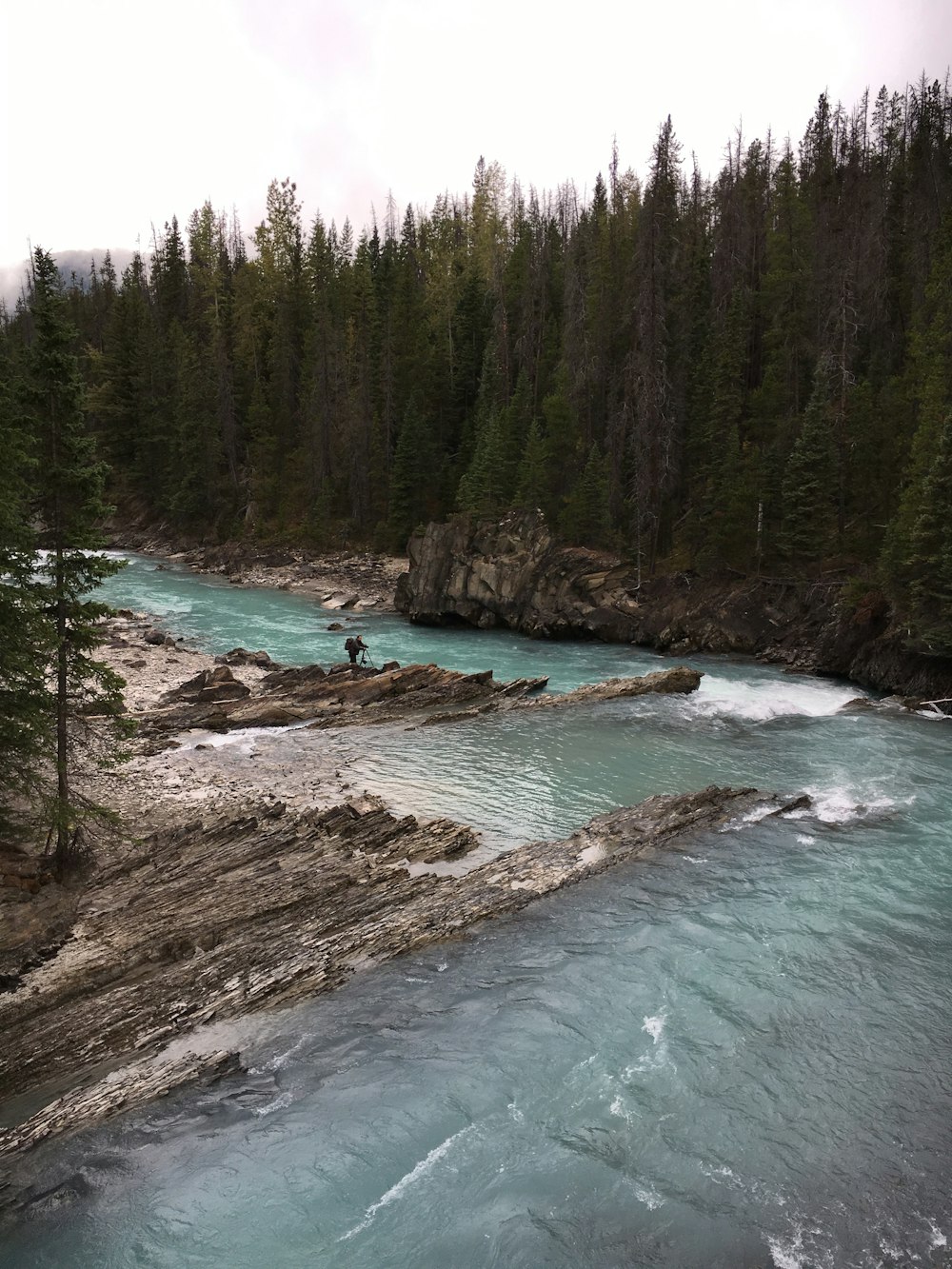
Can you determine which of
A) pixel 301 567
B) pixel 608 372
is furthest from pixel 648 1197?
pixel 301 567

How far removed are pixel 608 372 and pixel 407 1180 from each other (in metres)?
52.0

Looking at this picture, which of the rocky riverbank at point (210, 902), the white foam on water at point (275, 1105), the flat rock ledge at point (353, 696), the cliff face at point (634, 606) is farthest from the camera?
the cliff face at point (634, 606)

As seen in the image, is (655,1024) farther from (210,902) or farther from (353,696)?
(353,696)

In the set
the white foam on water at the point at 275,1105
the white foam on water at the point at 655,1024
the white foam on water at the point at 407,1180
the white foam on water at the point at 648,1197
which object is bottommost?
the white foam on water at the point at 407,1180

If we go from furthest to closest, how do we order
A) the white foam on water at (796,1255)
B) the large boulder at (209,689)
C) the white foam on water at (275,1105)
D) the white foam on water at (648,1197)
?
the large boulder at (209,689), the white foam on water at (275,1105), the white foam on water at (648,1197), the white foam on water at (796,1255)

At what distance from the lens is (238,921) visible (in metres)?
14.6

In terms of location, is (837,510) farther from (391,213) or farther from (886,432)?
(391,213)

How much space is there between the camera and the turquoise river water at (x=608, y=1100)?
9.28 m

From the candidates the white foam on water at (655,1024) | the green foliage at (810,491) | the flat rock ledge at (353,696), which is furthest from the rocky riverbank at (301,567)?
the white foam on water at (655,1024)

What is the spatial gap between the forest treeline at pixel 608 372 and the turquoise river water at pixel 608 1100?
1385 cm

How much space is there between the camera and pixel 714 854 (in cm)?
1839

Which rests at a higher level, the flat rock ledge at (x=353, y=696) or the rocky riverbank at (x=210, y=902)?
the flat rock ledge at (x=353, y=696)

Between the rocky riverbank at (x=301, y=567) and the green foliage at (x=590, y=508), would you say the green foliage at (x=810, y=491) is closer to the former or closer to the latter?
the green foliage at (x=590, y=508)

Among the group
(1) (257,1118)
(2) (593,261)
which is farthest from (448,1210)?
(2) (593,261)
